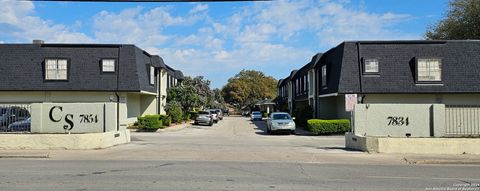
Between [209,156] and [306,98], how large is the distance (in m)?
30.5

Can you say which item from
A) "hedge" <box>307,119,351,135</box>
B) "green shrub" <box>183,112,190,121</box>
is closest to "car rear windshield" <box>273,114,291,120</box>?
"hedge" <box>307,119,351,135</box>

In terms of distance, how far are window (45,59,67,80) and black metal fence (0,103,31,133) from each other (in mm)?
14824

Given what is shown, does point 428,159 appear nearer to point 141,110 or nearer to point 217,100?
point 141,110

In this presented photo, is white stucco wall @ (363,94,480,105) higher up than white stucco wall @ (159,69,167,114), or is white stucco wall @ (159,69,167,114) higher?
white stucco wall @ (159,69,167,114)

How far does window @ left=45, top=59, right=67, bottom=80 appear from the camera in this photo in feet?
117

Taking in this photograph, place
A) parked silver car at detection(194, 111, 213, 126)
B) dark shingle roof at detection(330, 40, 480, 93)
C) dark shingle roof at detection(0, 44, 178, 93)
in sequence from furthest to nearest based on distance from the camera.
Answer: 1. parked silver car at detection(194, 111, 213, 126)
2. dark shingle roof at detection(0, 44, 178, 93)
3. dark shingle roof at detection(330, 40, 480, 93)

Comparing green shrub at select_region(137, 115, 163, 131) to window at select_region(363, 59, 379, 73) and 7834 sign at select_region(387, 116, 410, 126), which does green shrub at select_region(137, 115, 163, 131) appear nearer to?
window at select_region(363, 59, 379, 73)

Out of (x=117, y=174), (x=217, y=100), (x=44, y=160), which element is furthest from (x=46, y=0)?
(x=217, y=100)

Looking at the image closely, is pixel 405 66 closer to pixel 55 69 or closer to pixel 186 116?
pixel 55 69

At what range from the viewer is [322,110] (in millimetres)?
40281

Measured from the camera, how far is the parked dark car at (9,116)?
20797 millimetres

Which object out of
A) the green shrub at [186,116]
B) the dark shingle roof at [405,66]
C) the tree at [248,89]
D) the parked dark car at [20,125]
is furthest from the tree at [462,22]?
the tree at [248,89]

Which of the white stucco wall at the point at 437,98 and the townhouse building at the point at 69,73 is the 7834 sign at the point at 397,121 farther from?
the townhouse building at the point at 69,73

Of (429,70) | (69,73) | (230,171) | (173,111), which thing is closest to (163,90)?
(173,111)
